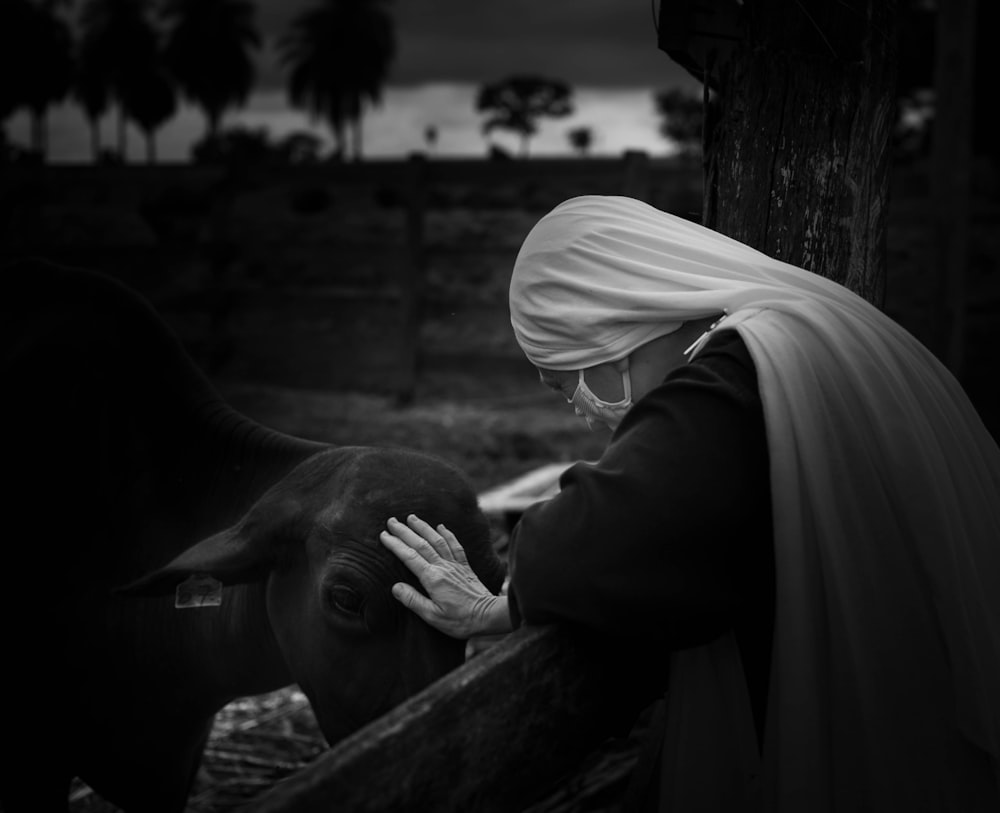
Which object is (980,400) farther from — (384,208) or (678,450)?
(678,450)

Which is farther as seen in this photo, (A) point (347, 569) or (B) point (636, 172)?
(B) point (636, 172)

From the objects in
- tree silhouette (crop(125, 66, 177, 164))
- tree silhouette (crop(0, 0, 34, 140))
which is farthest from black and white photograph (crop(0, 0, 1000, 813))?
tree silhouette (crop(125, 66, 177, 164))

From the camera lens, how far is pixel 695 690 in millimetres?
1869

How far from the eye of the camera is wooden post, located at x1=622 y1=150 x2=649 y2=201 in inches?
380

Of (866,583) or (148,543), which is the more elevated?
(866,583)

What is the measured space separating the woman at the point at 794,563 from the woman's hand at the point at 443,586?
29 centimetres

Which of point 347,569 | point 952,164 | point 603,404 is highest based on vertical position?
point 952,164

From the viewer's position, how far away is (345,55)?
66.9 meters

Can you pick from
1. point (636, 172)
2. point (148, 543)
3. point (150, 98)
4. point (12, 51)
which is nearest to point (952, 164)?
point (636, 172)

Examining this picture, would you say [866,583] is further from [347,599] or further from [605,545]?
[347,599]

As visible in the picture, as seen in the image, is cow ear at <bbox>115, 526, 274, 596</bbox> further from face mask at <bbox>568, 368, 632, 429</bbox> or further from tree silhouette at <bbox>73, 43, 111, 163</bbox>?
tree silhouette at <bbox>73, 43, 111, 163</bbox>

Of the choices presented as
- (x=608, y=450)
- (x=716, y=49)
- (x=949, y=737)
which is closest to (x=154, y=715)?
(x=608, y=450)

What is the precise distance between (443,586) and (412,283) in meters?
9.24

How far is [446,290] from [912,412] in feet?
32.2
